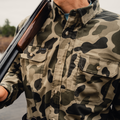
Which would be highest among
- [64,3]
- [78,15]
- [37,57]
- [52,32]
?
[64,3]

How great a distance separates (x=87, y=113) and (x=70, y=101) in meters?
0.16

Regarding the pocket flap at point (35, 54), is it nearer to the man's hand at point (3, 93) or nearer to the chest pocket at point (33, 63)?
the chest pocket at point (33, 63)

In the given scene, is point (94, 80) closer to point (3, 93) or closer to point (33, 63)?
point (33, 63)

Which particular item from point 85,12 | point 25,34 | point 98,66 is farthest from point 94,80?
point 25,34

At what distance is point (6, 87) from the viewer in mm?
1081

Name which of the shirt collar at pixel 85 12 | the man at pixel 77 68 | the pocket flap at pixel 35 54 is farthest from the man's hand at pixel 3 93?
the shirt collar at pixel 85 12

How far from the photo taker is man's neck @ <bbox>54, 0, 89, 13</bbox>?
1.07 meters

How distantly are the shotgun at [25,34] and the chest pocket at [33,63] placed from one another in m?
0.16

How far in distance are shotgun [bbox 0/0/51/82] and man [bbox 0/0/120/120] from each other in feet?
0.30

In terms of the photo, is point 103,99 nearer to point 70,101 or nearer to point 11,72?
point 70,101

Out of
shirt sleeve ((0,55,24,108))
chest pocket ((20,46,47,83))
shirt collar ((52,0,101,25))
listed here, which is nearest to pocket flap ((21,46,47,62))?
chest pocket ((20,46,47,83))

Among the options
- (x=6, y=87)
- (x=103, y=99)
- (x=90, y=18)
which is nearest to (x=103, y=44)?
(x=90, y=18)

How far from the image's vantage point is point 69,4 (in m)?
1.08

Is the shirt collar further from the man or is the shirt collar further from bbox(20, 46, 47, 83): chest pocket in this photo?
bbox(20, 46, 47, 83): chest pocket
